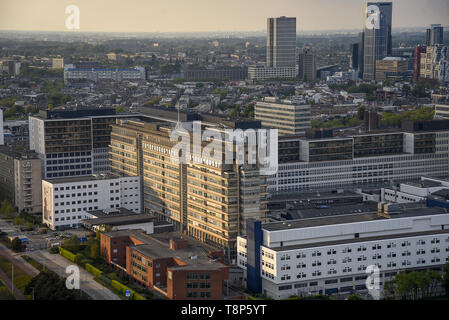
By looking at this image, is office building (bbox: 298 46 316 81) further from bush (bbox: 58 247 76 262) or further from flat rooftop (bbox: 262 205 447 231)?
flat rooftop (bbox: 262 205 447 231)

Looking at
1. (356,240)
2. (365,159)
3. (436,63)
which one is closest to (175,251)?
(356,240)

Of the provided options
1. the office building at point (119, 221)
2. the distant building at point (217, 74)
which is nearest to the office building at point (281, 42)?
the distant building at point (217, 74)

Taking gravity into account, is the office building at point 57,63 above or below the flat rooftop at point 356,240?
above

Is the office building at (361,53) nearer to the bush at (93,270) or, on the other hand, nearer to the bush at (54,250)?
the bush at (54,250)

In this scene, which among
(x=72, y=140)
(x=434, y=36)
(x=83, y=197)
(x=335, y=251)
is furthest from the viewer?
(x=434, y=36)

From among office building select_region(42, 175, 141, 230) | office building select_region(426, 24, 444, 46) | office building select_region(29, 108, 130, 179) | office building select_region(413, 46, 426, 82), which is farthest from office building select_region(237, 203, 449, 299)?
office building select_region(426, 24, 444, 46)

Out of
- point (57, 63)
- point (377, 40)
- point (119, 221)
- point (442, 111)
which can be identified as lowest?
point (119, 221)

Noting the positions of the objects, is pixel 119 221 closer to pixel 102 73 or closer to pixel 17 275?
pixel 17 275
